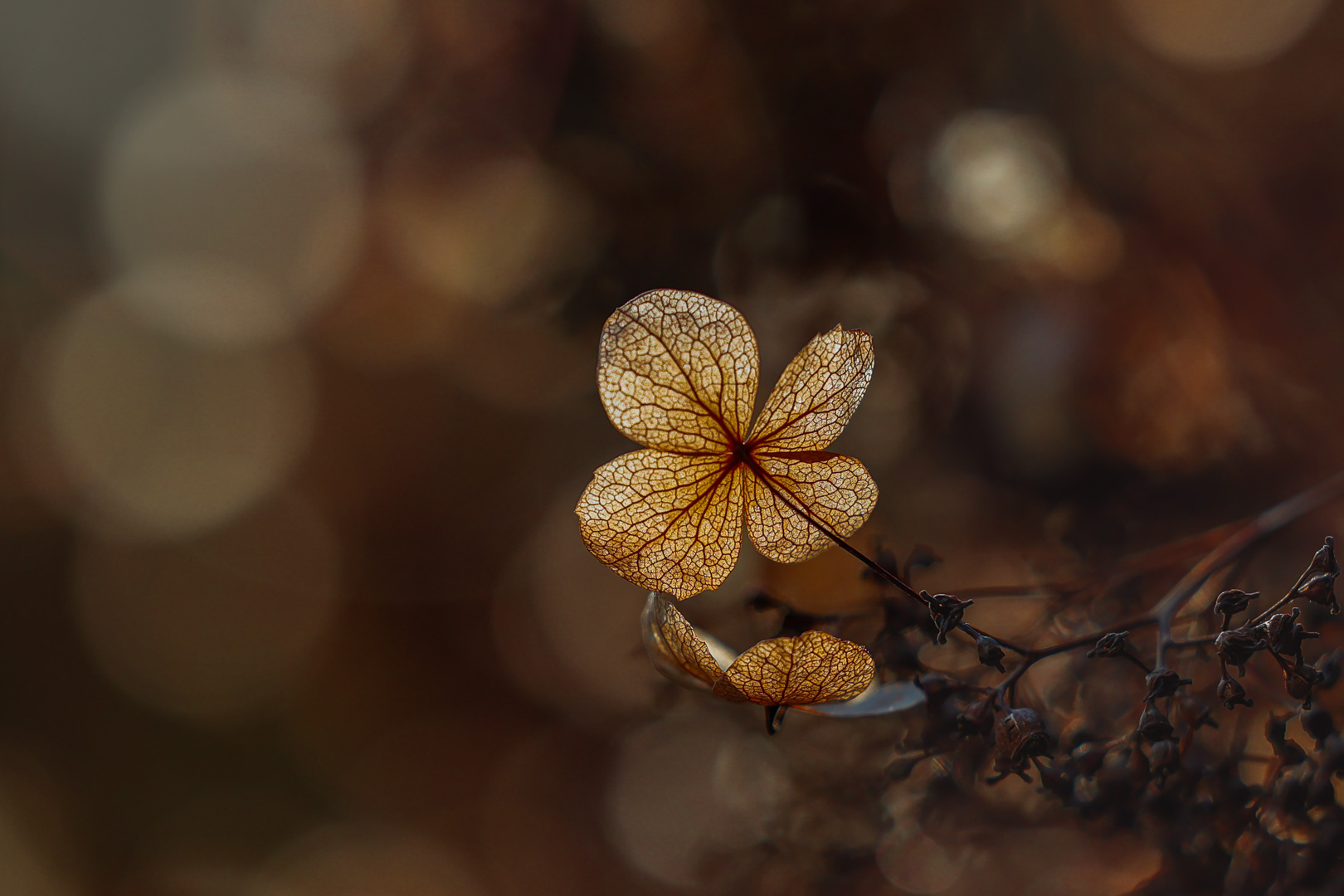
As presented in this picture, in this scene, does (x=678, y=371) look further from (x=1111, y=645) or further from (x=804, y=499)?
(x=1111, y=645)

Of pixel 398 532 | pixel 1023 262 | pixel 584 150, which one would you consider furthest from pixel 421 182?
pixel 1023 262

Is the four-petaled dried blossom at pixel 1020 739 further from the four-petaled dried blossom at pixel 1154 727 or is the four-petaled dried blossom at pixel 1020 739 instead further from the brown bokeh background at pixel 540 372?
the brown bokeh background at pixel 540 372

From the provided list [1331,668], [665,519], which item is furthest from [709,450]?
[1331,668]

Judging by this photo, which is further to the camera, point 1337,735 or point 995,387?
point 995,387

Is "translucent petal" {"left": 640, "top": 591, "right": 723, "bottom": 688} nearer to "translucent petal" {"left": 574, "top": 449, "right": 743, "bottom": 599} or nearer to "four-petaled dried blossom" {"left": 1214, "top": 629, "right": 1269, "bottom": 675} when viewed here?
"translucent petal" {"left": 574, "top": 449, "right": 743, "bottom": 599}

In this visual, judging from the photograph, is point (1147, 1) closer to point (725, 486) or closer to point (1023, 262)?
point (1023, 262)

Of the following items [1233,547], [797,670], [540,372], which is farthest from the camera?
[540,372]

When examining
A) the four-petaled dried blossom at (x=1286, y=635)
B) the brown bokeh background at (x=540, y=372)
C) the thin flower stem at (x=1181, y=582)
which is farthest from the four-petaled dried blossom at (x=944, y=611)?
the brown bokeh background at (x=540, y=372)
